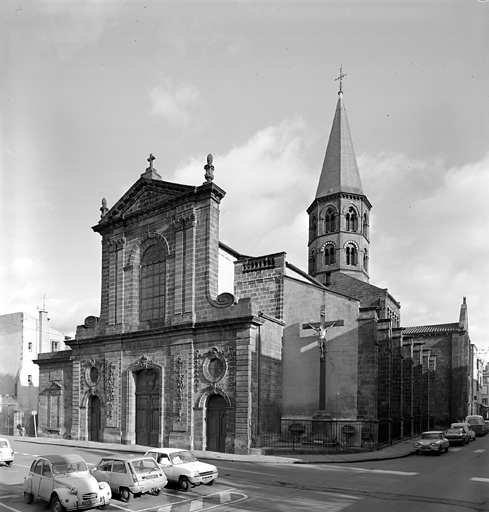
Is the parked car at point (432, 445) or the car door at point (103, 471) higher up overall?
the car door at point (103, 471)

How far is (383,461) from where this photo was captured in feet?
80.8

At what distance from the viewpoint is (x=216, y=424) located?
2825 cm

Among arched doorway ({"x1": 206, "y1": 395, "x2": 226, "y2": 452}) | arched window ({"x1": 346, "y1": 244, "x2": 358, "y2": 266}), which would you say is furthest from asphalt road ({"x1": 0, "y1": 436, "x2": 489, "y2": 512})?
arched window ({"x1": 346, "y1": 244, "x2": 358, "y2": 266})

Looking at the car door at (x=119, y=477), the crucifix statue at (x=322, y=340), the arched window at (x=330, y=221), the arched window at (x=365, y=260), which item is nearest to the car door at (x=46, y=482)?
the car door at (x=119, y=477)

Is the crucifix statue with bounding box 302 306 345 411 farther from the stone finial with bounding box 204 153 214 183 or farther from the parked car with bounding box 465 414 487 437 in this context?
the parked car with bounding box 465 414 487 437

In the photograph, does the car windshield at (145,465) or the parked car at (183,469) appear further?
the parked car at (183,469)

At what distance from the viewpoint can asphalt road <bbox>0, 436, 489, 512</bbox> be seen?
47.2 ft

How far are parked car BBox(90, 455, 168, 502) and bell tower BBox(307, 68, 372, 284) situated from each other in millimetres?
38018

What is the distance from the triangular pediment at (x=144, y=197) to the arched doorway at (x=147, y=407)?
34.0ft

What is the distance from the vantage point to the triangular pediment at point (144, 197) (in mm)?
32219

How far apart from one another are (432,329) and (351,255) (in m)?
14.9

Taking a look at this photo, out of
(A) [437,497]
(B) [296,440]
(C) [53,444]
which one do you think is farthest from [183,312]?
(A) [437,497]

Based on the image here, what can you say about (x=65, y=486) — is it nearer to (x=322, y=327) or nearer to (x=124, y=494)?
(x=124, y=494)

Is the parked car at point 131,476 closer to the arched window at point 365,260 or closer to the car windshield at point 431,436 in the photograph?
the car windshield at point 431,436
